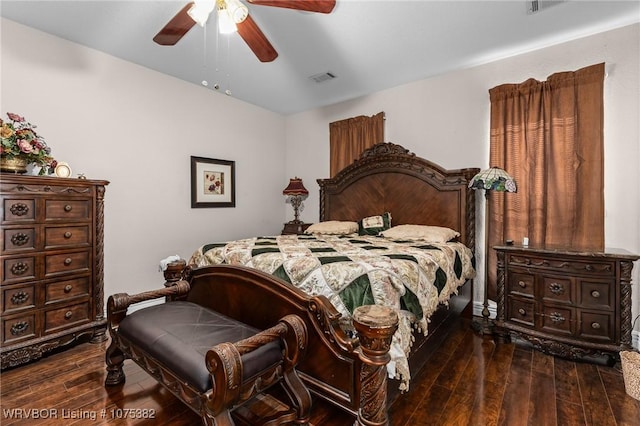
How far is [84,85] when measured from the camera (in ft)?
9.90

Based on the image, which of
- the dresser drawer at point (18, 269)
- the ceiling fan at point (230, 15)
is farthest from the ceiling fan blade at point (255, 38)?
the dresser drawer at point (18, 269)

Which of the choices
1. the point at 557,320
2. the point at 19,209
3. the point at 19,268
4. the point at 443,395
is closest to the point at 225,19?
the point at 19,209

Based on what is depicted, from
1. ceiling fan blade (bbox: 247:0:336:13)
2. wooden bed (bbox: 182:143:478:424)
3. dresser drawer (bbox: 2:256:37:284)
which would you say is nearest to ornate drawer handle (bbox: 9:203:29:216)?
dresser drawer (bbox: 2:256:37:284)

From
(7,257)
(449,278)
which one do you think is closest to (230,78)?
(7,257)

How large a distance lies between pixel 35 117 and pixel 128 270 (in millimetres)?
1696

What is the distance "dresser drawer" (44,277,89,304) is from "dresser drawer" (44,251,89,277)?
9 centimetres

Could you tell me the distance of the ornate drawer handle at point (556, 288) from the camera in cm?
244

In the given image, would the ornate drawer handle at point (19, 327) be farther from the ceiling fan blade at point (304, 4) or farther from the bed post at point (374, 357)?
the ceiling fan blade at point (304, 4)

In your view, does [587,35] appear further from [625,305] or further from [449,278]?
[449,278]

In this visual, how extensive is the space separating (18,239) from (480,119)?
4.45 m

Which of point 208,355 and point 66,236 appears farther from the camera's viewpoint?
point 66,236

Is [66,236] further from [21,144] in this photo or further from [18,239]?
[21,144]

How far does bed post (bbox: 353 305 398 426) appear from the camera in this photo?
1338 mm

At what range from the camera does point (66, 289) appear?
2490 mm
